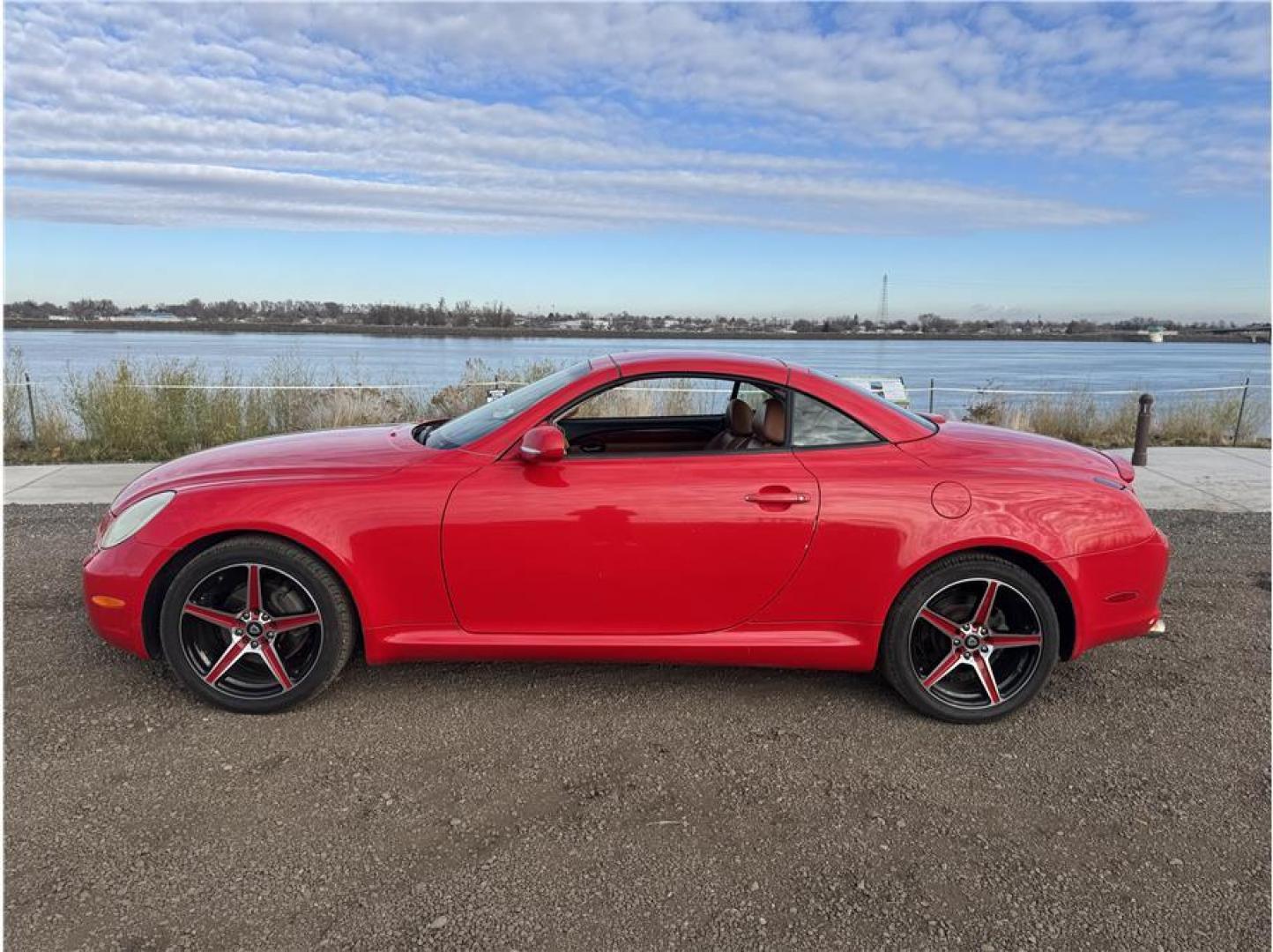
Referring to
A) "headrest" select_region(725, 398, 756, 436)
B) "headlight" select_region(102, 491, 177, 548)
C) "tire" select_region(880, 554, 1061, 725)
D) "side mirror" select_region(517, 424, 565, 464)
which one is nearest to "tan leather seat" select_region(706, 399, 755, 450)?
"headrest" select_region(725, 398, 756, 436)

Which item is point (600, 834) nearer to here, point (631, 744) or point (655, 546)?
point (631, 744)

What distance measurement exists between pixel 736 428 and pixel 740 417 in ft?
0.18

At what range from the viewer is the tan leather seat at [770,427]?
350cm

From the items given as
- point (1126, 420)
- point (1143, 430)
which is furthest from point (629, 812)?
point (1126, 420)

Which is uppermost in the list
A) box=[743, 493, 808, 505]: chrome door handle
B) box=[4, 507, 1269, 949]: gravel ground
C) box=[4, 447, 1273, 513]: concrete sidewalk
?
Result: box=[743, 493, 808, 505]: chrome door handle

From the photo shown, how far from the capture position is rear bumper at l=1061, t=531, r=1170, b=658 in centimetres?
341

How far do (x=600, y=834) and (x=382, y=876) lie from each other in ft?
2.24

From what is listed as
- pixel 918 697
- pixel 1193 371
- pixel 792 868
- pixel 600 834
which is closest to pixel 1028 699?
pixel 918 697

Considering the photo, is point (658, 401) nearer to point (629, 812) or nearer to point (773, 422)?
point (773, 422)

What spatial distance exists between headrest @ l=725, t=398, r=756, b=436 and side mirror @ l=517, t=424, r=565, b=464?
3.32 feet

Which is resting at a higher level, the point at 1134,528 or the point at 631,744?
the point at 1134,528

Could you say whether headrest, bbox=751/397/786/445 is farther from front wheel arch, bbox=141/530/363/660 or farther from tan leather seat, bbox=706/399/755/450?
front wheel arch, bbox=141/530/363/660

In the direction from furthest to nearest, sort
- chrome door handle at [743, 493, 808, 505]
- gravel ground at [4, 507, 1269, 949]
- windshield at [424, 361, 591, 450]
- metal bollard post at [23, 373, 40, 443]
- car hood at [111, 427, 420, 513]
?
1. metal bollard post at [23, 373, 40, 443]
2. windshield at [424, 361, 591, 450]
3. car hood at [111, 427, 420, 513]
4. chrome door handle at [743, 493, 808, 505]
5. gravel ground at [4, 507, 1269, 949]

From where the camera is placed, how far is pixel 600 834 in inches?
106
